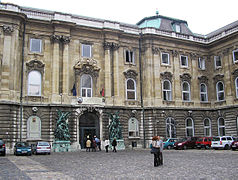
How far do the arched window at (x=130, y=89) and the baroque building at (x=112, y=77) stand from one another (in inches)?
5.1

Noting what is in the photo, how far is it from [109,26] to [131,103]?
9974mm

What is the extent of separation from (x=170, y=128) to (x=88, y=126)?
10.7 metres

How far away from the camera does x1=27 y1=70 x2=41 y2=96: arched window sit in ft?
107

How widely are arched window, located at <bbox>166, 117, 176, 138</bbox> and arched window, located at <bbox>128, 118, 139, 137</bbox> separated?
3968mm

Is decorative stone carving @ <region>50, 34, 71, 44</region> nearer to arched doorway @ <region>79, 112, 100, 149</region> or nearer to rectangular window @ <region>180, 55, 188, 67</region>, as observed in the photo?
arched doorway @ <region>79, 112, 100, 149</region>

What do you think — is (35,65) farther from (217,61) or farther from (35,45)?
(217,61)

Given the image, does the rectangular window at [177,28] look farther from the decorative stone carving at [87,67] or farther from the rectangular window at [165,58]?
the decorative stone carving at [87,67]

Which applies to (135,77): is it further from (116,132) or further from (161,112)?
(116,132)

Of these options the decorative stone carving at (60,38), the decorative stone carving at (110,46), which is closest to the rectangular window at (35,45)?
the decorative stone carving at (60,38)

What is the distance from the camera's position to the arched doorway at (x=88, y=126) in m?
34.5

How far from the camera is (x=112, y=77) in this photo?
36.5 metres

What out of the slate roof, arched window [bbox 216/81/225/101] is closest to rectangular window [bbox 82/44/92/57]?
the slate roof

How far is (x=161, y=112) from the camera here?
3725 centimetres

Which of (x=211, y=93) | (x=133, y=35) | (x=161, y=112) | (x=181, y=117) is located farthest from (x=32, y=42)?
(x=211, y=93)
